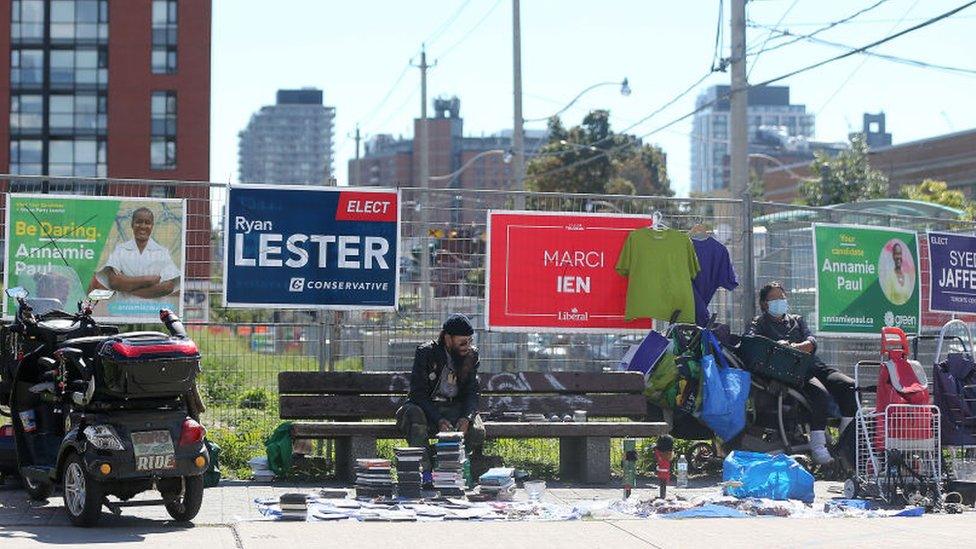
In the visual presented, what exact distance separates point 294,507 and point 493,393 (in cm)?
311

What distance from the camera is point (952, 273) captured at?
1647 cm

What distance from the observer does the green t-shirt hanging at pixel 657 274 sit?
13.8 metres

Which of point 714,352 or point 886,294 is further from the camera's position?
point 886,294

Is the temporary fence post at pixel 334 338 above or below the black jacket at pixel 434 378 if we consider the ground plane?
above

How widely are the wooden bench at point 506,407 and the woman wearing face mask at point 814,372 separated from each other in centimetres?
158

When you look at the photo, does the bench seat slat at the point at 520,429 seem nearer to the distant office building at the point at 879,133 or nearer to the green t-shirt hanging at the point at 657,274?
the green t-shirt hanging at the point at 657,274

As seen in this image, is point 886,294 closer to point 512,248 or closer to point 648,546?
point 512,248

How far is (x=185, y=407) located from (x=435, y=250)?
13.0ft

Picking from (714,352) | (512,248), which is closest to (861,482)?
(714,352)

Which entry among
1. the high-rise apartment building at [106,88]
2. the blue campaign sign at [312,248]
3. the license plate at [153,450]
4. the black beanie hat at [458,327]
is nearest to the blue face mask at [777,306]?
the black beanie hat at [458,327]

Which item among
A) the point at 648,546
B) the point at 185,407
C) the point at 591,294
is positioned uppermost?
the point at 591,294

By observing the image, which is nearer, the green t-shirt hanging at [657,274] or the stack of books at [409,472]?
the stack of books at [409,472]

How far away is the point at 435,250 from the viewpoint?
44.0 feet

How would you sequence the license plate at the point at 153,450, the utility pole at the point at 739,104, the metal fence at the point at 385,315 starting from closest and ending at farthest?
1. the license plate at the point at 153,450
2. the metal fence at the point at 385,315
3. the utility pole at the point at 739,104
